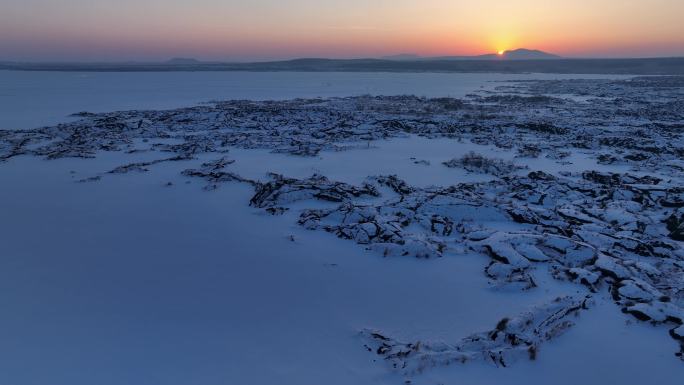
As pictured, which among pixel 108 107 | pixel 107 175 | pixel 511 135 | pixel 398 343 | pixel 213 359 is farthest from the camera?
pixel 108 107

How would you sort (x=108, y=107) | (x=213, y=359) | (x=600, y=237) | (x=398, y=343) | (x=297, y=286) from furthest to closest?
(x=108, y=107)
(x=600, y=237)
(x=297, y=286)
(x=398, y=343)
(x=213, y=359)

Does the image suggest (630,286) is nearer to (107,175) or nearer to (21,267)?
(21,267)

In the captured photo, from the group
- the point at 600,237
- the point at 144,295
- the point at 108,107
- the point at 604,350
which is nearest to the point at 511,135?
the point at 600,237

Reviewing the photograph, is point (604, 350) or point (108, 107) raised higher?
point (108, 107)

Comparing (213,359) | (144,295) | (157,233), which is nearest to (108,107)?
(157,233)

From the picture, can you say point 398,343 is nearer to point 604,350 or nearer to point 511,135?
point 604,350

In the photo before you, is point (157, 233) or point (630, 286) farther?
point (157, 233)
